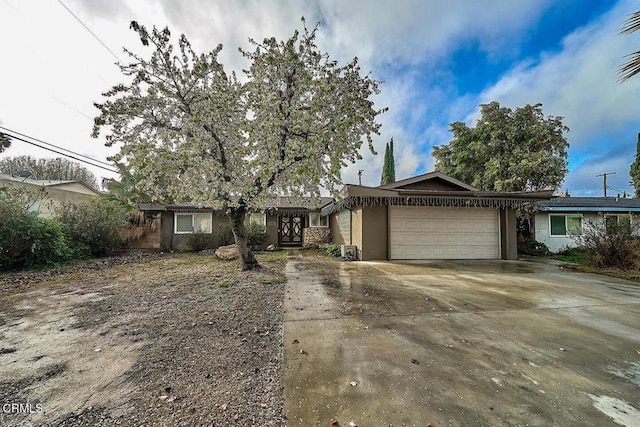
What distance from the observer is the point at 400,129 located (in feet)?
48.3

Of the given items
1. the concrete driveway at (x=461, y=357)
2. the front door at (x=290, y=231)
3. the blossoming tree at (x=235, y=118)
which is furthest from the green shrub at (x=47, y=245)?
the front door at (x=290, y=231)

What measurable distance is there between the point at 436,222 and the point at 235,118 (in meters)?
8.67

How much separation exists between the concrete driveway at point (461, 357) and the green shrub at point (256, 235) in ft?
28.8

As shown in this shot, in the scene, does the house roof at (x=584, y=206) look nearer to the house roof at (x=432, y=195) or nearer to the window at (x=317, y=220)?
the house roof at (x=432, y=195)

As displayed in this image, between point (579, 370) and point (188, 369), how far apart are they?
386 cm

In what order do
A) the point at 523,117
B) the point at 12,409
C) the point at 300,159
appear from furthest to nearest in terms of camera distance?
the point at 523,117 → the point at 300,159 → the point at 12,409

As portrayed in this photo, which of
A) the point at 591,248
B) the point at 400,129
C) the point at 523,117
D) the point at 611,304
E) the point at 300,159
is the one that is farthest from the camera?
the point at 400,129

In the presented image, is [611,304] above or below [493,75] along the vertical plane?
below

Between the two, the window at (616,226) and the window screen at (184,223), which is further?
the window screen at (184,223)

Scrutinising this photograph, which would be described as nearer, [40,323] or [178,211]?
[40,323]

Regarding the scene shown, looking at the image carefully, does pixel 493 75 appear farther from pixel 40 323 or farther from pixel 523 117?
pixel 40 323

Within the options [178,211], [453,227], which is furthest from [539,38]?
[178,211]

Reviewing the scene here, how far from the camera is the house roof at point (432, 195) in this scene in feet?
31.3

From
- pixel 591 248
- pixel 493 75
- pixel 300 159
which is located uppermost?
pixel 493 75
